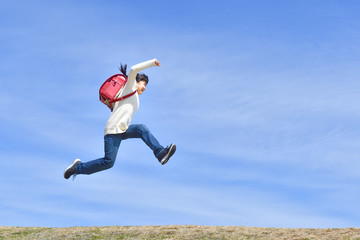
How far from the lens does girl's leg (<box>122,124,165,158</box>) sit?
12.3 meters

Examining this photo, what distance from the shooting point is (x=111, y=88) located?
1238 centimetres

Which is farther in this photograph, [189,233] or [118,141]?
[189,233]

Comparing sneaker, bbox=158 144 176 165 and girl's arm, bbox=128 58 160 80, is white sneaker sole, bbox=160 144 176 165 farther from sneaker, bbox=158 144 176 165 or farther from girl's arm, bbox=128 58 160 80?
girl's arm, bbox=128 58 160 80

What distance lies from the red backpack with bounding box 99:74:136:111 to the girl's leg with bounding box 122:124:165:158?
0.70 meters

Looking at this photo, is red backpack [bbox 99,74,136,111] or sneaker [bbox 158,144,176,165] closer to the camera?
sneaker [bbox 158,144,176,165]

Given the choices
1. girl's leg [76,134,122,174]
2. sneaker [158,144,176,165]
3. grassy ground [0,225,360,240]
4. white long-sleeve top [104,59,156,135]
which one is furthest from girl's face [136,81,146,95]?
grassy ground [0,225,360,240]

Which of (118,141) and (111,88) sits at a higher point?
(111,88)

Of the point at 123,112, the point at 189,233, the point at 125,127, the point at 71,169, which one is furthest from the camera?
the point at 189,233

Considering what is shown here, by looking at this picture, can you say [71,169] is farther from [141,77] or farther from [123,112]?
[141,77]

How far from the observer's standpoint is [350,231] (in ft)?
47.2

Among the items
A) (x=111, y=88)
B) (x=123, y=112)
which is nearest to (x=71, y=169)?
(x=123, y=112)

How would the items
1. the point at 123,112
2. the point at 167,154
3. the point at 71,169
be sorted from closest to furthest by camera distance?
the point at 167,154, the point at 123,112, the point at 71,169

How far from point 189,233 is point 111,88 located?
181 inches

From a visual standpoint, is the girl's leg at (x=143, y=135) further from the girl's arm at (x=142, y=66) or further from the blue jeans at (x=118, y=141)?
the girl's arm at (x=142, y=66)
